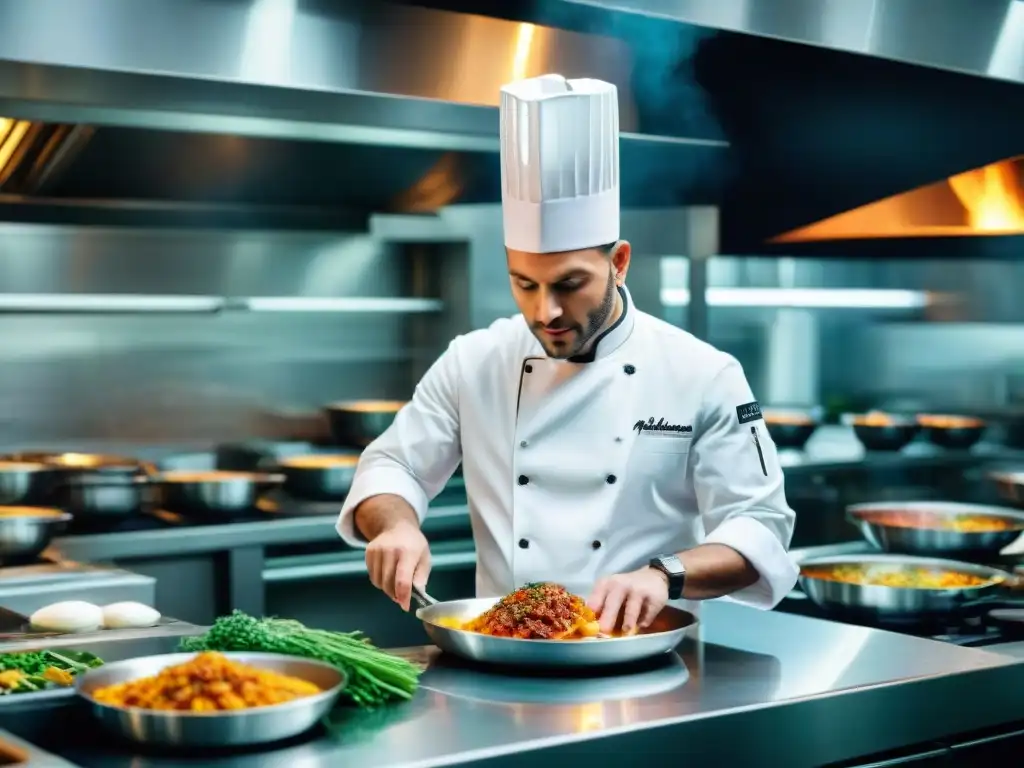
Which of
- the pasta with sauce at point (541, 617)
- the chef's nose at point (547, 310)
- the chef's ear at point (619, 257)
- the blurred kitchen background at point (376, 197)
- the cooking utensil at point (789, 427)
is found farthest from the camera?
the cooking utensil at point (789, 427)

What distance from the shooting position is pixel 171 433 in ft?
16.1

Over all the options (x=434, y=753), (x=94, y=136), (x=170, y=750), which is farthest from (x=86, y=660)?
(x=94, y=136)

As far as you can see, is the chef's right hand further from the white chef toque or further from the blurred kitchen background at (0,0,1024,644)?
the blurred kitchen background at (0,0,1024,644)

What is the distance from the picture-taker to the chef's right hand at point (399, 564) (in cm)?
241

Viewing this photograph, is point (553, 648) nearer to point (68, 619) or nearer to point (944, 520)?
point (68, 619)

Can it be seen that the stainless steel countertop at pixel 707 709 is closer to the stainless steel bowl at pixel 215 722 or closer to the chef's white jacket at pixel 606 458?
the stainless steel bowl at pixel 215 722

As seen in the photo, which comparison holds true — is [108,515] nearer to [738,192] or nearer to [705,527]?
[705,527]

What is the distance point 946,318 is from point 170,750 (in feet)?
17.2

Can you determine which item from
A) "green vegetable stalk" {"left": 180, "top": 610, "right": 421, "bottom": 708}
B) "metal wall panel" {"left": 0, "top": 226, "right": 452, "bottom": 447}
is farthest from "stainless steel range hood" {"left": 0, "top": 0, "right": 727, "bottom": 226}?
"green vegetable stalk" {"left": 180, "top": 610, "right": 421, "bottom": 708}

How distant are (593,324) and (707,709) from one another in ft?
2.84

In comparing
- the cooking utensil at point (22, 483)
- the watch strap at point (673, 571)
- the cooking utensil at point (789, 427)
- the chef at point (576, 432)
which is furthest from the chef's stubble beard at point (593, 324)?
the cooking utensil at point (789, 427)

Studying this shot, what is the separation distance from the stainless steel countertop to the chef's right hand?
0.11 meters

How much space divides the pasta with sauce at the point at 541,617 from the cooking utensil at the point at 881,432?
4.10 metres

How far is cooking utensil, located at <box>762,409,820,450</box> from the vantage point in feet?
19.7
